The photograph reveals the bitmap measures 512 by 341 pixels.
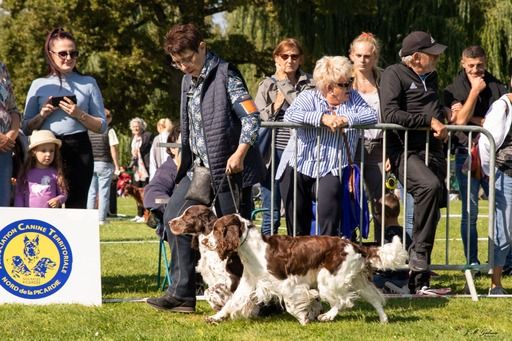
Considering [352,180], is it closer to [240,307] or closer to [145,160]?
[240,307]

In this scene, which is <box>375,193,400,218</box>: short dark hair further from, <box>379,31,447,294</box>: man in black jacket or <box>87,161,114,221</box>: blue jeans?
<box>87,161,114,221</box>: blue jeans

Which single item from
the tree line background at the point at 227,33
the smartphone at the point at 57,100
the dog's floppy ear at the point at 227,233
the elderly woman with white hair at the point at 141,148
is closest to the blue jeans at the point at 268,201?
the smartphone at the point at 57,100

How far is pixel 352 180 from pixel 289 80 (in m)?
1.84

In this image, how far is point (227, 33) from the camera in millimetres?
33625

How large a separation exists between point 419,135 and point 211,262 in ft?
7.33

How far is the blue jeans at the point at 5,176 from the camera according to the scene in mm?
8133

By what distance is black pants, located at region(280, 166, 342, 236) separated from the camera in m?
7.63

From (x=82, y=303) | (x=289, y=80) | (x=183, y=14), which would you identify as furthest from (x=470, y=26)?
(x=82, y=303)

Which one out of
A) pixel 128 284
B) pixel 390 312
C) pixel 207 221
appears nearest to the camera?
pixel 207 221

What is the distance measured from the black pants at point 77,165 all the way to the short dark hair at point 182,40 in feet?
5.51

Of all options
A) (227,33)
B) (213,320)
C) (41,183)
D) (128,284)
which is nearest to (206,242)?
(213,320)

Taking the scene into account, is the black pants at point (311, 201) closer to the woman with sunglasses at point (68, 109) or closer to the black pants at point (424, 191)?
the black pants at point (424, 191)

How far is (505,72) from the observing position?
29.5 m

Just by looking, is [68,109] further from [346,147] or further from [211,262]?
[346,147]
